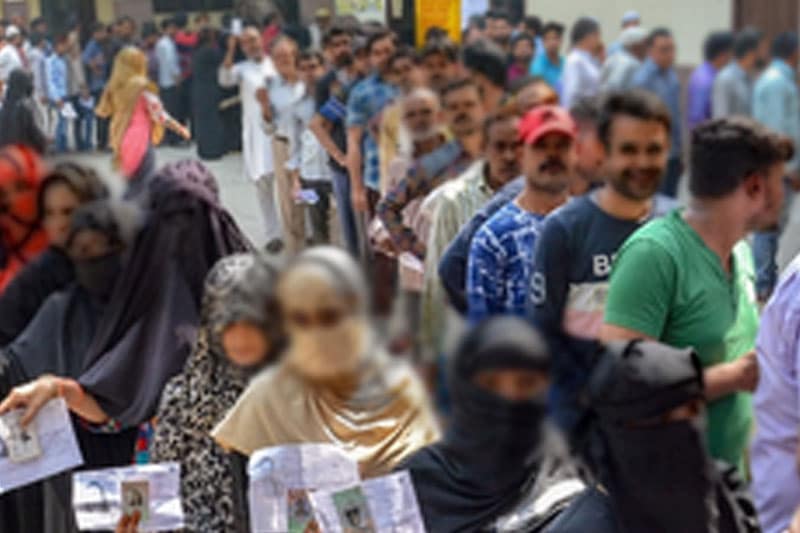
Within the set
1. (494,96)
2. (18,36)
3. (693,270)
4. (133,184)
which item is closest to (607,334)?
(693,270)

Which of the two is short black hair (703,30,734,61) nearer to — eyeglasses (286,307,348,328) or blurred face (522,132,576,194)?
blurred face (522,132,576,194)

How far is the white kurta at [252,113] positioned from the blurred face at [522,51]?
494 mm

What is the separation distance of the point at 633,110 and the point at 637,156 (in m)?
0.20

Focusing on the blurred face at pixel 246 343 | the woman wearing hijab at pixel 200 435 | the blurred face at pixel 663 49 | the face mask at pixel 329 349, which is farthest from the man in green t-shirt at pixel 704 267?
the face mask at pixel 329 349

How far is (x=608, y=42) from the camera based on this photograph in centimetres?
183

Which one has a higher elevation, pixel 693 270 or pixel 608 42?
pixel 608 42

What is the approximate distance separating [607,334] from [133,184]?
733 mm

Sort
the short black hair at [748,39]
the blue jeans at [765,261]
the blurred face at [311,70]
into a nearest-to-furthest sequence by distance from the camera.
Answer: the short black hair at [748,39] → the blurred face at [311,70] → the blue jeans at [765,261]

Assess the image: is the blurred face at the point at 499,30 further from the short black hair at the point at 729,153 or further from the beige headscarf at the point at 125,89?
the beige headscarf at the point at 125,89

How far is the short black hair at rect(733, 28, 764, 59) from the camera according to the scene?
164cm

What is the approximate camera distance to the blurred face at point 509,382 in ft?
3.46

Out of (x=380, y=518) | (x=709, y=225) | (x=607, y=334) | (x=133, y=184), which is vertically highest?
(x=133, y=184)

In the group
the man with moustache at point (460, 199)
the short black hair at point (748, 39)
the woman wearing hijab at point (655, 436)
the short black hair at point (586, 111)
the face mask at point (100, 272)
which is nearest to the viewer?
the man with moustache at point (460, 199)

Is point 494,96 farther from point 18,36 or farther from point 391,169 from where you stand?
point 18,36
